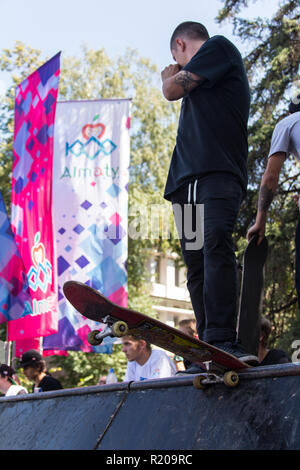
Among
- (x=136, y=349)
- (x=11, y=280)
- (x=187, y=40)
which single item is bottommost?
(x=136, y=349)

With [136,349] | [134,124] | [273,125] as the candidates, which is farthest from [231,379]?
[134,124]

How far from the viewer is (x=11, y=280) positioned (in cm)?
831

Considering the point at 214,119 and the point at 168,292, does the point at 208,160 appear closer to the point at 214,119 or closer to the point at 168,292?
the point at 214,119

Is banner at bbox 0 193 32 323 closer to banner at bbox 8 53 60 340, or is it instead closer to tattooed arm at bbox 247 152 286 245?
banner at bbox 8 53 60 340

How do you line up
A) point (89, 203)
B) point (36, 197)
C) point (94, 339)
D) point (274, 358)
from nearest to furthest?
point (94, 339) → point (274, 358) → point (36, 197) → point (89, 203)

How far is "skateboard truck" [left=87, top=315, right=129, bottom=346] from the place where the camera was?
76.3 inches

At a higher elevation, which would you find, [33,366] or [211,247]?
[211,247]

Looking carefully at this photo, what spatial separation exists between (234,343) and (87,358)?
21.2 metres

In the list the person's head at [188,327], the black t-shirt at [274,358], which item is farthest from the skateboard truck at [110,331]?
the person's head at [188,327]

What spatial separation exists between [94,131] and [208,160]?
820 centimetres

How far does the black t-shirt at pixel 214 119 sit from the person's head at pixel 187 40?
17cm

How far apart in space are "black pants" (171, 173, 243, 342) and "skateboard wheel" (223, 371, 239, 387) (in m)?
0.81

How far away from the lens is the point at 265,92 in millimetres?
13438

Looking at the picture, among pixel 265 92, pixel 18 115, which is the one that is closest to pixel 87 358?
pixel 265 92
